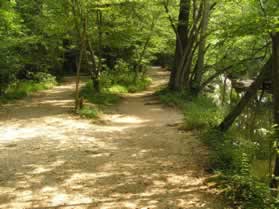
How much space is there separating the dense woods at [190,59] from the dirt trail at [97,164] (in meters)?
0.65

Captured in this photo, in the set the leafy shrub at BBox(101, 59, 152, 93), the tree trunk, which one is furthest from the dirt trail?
the leafy shrub at BBox(101, 59, 152, 93)

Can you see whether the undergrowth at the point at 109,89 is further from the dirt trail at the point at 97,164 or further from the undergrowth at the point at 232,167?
the undergrowth at the point at 232,167

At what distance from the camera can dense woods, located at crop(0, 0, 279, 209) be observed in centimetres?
583

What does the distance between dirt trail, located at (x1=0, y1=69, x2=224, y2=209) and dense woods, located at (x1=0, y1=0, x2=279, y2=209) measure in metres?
0.65

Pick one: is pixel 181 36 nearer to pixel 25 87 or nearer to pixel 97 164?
pixel 25 87

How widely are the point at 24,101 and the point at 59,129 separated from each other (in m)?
5.34

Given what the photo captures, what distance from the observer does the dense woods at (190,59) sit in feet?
19.1

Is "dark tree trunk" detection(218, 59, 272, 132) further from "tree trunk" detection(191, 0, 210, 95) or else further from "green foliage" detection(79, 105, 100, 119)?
"tree trunk" detection(191, 0, 210, 95)

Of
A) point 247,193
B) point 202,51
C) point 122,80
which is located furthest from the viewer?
point 122,80

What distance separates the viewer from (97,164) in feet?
21.9

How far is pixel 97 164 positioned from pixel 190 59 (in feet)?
35.0

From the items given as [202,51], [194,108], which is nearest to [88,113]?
[194,108]

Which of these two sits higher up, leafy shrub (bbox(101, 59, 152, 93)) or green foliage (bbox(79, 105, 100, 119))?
leafy shrub (bbox(101, 59, 152, 93))

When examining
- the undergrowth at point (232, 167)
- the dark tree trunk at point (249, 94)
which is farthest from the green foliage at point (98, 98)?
the dark tree trunk at point (249, 94)
